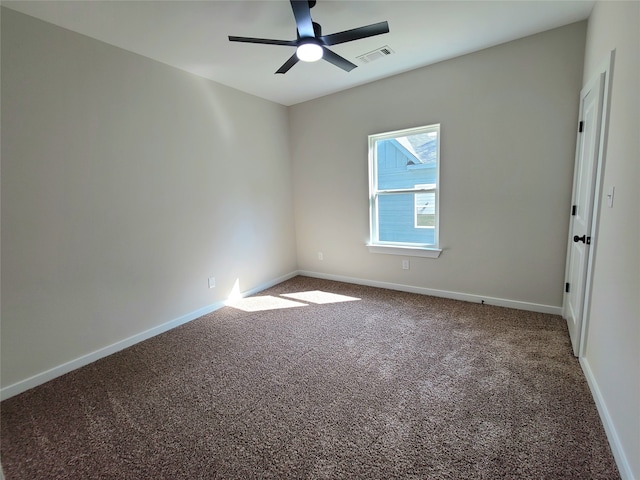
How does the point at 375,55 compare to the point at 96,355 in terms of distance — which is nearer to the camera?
the point at 96,355

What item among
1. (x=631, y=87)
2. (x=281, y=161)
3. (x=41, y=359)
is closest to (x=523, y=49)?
(x=631, y=87)

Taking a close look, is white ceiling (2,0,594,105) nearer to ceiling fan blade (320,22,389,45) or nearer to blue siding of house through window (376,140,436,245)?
ceiling fan blade (320,22,389,45)

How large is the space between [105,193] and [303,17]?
2085 mm

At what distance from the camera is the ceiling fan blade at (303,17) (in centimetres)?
167

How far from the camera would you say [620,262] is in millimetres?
1495

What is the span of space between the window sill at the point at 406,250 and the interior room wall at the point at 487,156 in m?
0.08

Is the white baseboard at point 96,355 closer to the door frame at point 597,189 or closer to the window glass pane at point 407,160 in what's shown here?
the window glass pane at point 407,160

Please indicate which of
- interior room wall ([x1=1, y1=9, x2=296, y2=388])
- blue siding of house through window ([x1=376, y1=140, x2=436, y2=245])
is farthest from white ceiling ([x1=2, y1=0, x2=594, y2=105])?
blue siding of house through window ([x1=376, y1=140, x2=436, y2=245])

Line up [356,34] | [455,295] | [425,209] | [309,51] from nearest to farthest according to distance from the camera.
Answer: [356,34]
[309,51]
[455,295]
[425,209]

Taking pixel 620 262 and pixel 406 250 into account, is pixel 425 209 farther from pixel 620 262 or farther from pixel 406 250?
pixel 620 262

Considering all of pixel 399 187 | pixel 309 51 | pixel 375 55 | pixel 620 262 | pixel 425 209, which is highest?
pixel 375 55

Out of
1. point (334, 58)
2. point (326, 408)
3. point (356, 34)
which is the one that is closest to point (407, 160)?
point (334, 58)

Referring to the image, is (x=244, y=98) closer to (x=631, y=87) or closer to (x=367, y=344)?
(x=367, y=344)

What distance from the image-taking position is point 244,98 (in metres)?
3.70
